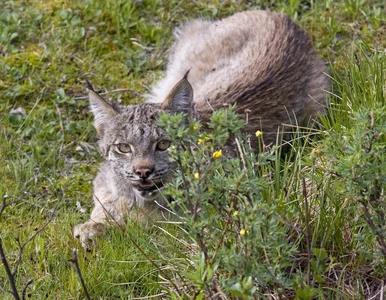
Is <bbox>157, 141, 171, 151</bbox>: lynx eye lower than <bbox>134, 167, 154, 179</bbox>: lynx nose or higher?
higher

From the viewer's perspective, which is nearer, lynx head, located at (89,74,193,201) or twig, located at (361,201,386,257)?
twig, located at (361,201,386,257)

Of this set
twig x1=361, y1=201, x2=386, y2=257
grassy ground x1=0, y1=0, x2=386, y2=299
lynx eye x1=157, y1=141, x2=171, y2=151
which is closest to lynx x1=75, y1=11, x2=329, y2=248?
lynx eye x1=157, y1=141, x2=171, y2=151

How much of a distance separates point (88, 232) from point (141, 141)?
2.20ft

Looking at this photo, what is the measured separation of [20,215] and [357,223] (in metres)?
2.43

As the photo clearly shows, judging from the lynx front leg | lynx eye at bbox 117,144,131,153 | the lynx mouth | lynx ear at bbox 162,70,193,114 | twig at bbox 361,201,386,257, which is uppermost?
twig at bbox 361,201,386,257

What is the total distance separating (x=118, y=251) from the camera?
4.69m

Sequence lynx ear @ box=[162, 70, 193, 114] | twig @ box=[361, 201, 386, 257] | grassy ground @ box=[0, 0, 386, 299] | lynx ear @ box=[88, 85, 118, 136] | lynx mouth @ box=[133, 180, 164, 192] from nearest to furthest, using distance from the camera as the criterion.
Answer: twig @ box=[361, 201, 386, 257] → grassy ground @ box=[0, 0, 386, 299] → lynx mouth @ box=[133, 180, 164, 192] → lynx ear @ box=[162, 70, 193, 114] → lynx ear @ box=[88, 85, 118, 136]

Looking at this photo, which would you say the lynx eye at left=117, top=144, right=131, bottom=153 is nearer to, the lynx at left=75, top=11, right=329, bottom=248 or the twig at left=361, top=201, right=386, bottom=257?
the lynx at left=75, top=11, right=329, bottom=248

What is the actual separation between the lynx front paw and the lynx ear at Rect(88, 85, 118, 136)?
712 mm

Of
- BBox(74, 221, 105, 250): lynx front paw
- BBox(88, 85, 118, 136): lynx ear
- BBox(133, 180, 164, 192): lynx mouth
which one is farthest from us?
BBox(88, 85, 118, 136): lynx ear

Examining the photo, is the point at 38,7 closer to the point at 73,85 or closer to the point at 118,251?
the point at 73,85

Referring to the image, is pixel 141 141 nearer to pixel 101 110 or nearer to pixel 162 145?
pixel 162 145

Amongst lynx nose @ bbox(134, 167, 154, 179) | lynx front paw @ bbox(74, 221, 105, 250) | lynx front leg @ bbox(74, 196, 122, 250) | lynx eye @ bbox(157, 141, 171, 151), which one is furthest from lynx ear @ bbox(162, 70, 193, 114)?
lynx front paw @ bbox(74, 221, 105, 250)

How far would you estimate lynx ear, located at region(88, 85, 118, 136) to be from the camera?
528cm
